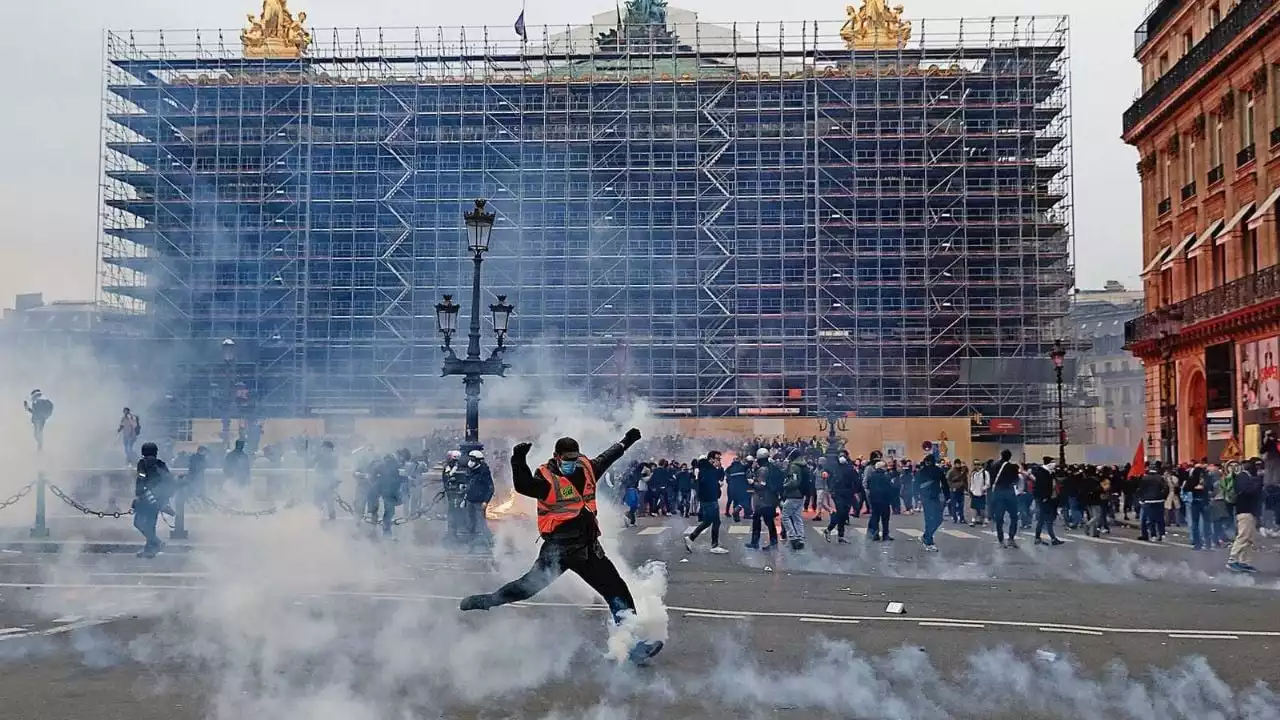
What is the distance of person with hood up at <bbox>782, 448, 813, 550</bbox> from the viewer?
18.3 m

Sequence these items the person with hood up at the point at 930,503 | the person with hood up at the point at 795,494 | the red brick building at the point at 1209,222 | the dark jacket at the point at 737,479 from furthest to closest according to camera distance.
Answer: the red brick building at the point at 1209,222, the dark jacket at the point at 737,479, the person with hood up at the point at 930,503, the person with hood up at the point at 795,494

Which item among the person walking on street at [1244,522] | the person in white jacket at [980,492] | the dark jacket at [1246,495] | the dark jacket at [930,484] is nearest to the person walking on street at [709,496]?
the dark jacket at [930,484]

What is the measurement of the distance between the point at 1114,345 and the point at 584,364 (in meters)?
54.3

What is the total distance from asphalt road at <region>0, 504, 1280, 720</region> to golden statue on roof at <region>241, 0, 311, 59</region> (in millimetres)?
37931

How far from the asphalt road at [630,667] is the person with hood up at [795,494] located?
1.41m

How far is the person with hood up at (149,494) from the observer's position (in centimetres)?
1680

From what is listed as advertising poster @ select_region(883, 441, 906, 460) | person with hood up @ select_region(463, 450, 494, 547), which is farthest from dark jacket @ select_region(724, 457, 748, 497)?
advertising poster @ select_region(883, 441, 906, 460)

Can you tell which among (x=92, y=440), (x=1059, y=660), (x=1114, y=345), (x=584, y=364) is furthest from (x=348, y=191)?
(x=1114, y=345)

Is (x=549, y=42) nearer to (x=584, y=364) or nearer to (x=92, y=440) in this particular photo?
(x=584, y=364)

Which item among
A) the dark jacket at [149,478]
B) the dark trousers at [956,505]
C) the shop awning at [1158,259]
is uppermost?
the shop awning at [1158,259]

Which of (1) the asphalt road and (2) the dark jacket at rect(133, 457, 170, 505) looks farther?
(2) the dark jacket at rect(133, 457, 170, 505)

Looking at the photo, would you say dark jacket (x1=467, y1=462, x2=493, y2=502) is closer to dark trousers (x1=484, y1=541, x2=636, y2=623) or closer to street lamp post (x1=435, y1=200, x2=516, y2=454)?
street lamp post (x1=435, y1=200, x2=516, y2=454)

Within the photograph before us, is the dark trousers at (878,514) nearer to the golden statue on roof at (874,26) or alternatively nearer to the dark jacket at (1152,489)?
the dark jacket at (1152,489)

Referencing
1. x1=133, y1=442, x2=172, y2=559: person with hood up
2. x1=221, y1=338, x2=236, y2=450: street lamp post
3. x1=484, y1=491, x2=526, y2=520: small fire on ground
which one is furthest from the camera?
x1=221, y1=338, x2=236, y2=450: street lamp post
